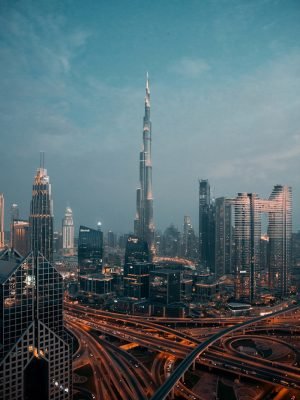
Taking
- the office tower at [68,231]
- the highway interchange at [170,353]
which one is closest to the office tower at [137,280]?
the highway interchange at [170,353]

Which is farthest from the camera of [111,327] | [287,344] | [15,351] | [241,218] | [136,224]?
[136,224]

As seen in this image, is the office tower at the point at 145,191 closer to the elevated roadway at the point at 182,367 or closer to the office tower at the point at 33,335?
the elevated roadway at the point at 182,367

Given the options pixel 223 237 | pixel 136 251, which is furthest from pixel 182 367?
pixel 223 237

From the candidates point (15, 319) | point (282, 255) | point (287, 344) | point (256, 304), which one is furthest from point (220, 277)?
point (15, 319)

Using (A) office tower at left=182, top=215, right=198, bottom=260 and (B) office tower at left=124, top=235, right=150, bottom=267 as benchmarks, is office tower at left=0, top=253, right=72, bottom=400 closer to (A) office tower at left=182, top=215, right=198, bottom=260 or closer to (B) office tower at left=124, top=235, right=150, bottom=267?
(B) office tower at left=124, top=235, right=150, bottom=267

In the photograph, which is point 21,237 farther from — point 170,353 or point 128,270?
point 170,353

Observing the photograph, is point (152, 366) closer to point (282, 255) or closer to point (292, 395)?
point (292, 395)
